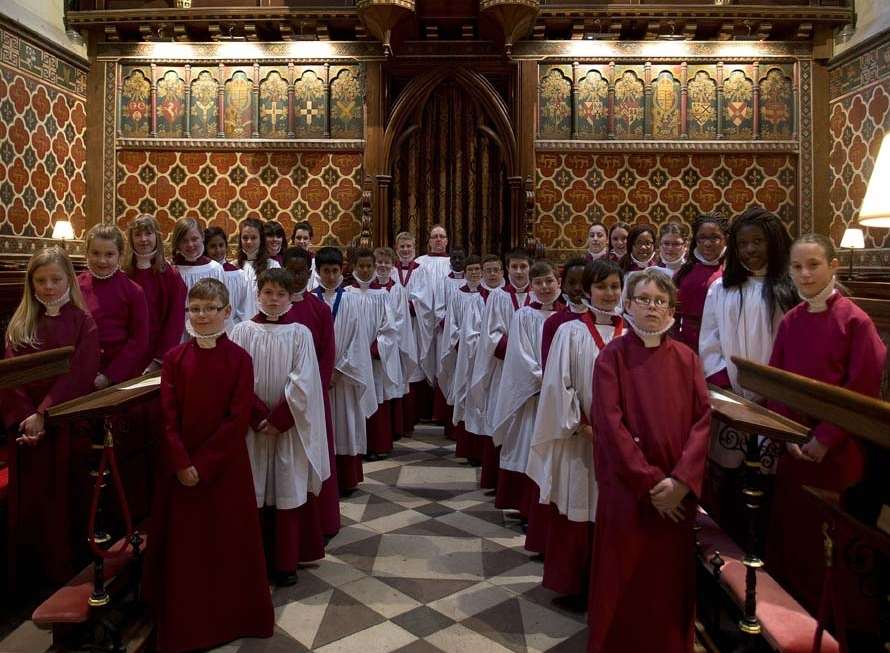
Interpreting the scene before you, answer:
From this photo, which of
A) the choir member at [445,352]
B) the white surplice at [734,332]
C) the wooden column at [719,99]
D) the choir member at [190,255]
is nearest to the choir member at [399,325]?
the choir member at [445,352]

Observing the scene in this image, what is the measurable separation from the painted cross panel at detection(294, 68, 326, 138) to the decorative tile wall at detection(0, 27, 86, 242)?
2799 mm

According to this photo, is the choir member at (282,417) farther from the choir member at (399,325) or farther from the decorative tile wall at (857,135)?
the decorative tile wall at (857,135)

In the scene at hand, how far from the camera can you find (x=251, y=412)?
11.8 feet

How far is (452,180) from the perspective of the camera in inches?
389

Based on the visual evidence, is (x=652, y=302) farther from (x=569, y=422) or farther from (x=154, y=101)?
(x=154, y=101)

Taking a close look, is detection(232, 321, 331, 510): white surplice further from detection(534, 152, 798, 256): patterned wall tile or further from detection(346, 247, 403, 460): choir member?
detection(534, 152, 798, 256): patterned wall tile

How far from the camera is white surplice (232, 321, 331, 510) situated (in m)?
3.69

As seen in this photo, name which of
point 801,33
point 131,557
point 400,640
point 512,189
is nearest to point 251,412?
point 131,557

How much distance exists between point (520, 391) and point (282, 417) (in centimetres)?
164

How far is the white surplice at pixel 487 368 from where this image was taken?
5727mm

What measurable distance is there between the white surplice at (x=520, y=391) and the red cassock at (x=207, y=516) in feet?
6.26

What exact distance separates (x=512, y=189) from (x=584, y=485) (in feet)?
20.9

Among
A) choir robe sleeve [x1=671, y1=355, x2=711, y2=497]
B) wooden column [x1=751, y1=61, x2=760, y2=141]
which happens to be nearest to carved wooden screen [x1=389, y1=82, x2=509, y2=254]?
wooden column [x1=751, y1=61, x2=760, y2=141]

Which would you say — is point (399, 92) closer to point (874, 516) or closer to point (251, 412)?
point (251, 412)
